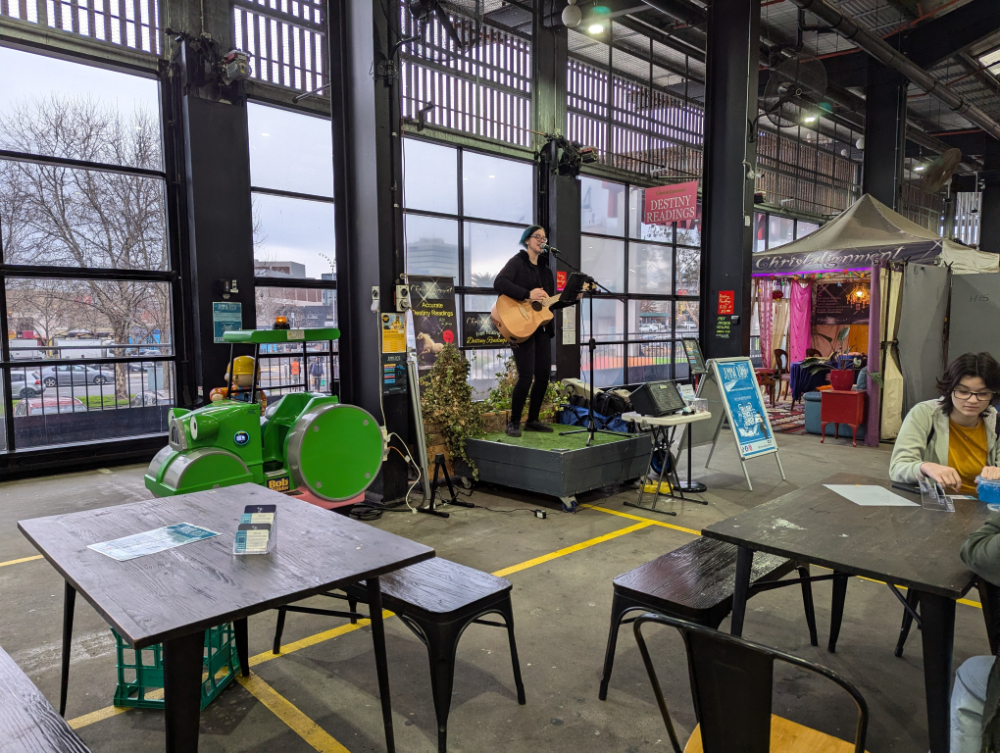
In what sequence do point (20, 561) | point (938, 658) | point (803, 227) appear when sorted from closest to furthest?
point (938, 658) < point (20, 561) < point (803, 227)

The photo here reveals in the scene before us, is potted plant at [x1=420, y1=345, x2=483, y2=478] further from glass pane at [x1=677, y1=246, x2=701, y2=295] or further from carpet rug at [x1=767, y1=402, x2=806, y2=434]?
glass pane at [x1=677, y1=246, x2=701, y2=295]

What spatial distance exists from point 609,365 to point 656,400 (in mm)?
6459

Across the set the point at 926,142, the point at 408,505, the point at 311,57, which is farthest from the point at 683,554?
the point at 926,142

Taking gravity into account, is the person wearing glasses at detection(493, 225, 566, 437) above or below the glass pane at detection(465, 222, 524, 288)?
below

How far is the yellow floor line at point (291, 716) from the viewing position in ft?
7.44

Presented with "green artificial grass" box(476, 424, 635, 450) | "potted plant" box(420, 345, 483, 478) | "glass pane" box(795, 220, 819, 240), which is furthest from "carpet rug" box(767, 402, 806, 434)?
"glass pane" box(795, 220, 819, 240)

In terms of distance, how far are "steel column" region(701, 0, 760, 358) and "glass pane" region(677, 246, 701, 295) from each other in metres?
5.60

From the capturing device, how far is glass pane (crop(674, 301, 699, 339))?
12.9 metres

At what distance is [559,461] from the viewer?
4.97 metres

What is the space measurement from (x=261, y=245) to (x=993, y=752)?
24.5 ft

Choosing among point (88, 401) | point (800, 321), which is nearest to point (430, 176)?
point (88, 401)

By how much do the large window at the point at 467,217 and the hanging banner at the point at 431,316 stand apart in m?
1.94

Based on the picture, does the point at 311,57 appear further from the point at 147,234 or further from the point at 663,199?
the point at 663,199

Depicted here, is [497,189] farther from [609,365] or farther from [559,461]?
[559,461]
